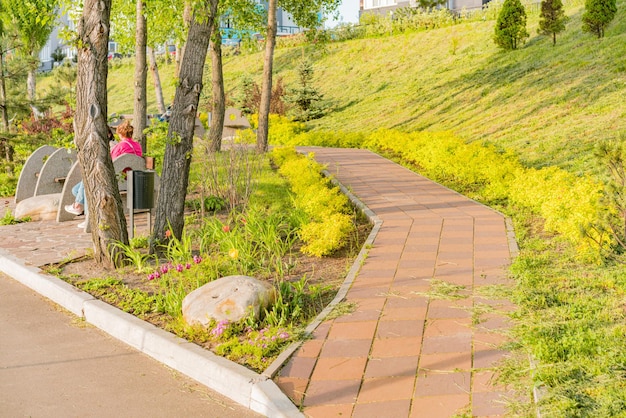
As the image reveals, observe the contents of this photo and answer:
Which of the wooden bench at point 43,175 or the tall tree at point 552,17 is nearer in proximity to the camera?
the wooden bench at point 43,175

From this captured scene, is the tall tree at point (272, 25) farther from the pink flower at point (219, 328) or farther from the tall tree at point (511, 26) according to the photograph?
the pink flower at point (219, 328)

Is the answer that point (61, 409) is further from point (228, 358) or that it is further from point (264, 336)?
point (264, 336)

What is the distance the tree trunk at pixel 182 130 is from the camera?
25.1 feet

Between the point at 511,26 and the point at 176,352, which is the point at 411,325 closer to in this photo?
the point at 176,352

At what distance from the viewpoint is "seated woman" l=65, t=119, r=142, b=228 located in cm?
1020

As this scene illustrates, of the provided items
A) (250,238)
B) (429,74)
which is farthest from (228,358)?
(429,74)

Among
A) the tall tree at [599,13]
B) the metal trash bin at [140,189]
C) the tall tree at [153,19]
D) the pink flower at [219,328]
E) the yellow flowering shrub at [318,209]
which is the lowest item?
the pink flower at [219,328]

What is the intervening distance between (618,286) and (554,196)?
6.87 feet

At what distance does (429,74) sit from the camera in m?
27.7

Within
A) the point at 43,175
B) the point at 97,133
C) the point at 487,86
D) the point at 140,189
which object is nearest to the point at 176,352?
the point at 97,133

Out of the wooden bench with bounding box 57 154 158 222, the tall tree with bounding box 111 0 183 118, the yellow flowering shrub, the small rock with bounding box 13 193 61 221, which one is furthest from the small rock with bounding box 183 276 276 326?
the small rock with bounding box 13 193 61 221

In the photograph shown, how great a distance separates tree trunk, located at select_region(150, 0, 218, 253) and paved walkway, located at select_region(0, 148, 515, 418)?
3.86ft

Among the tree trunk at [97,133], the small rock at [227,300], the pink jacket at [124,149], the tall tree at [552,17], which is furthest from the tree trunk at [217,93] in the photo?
the tall tree at [552,17]

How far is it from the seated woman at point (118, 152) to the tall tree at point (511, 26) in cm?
1803
